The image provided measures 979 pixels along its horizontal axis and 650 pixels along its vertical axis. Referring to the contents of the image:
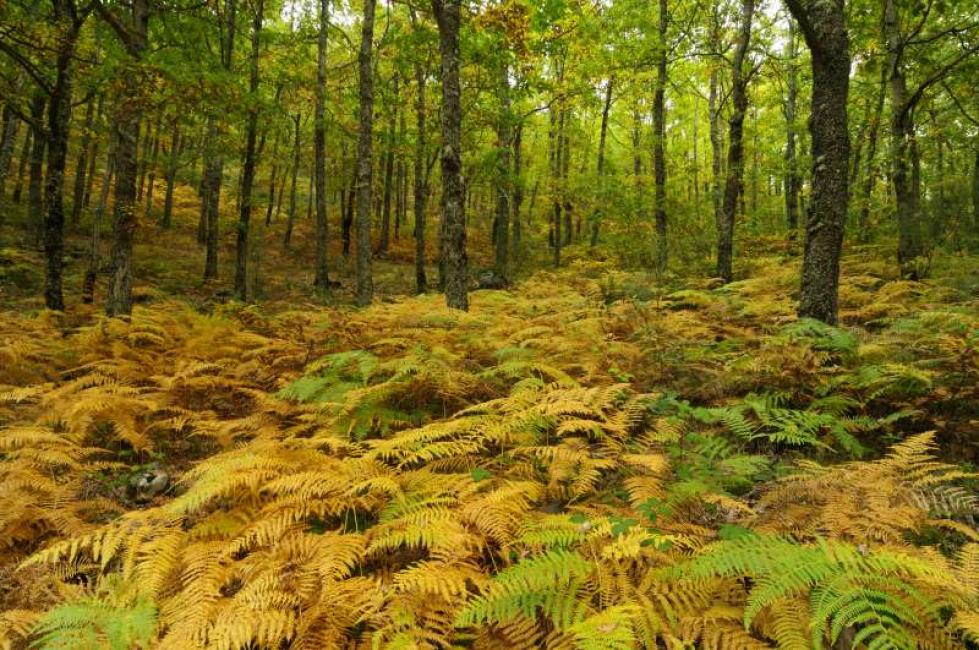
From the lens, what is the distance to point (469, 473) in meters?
3.14

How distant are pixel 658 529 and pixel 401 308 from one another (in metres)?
6.57

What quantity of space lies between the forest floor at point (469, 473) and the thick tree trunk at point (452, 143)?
1.45m

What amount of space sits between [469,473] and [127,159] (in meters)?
8.49

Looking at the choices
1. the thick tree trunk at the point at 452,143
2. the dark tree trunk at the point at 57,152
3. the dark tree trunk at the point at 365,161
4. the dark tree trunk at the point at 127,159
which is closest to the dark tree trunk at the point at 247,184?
the dark tree trunk at the point at 365,161

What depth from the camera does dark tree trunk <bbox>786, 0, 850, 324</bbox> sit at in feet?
15.7

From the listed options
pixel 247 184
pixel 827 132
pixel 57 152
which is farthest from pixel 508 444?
pixel 247 184

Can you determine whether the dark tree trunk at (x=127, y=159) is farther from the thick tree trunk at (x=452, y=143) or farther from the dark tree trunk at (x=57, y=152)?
the thick tree trunk at (x=452, y=143)

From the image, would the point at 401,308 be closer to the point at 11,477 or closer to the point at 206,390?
the point at 206,390

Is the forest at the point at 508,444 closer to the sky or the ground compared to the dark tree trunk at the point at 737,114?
closer to the ground

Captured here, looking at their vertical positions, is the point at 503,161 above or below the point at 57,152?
above

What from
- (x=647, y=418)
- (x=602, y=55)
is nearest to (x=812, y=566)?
(x=647, y=418)

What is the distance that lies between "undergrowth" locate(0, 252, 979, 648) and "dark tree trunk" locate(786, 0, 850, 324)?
2.81ft

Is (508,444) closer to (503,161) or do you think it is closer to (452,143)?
(452,143)

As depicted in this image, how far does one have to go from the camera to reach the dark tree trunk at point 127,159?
726cm
